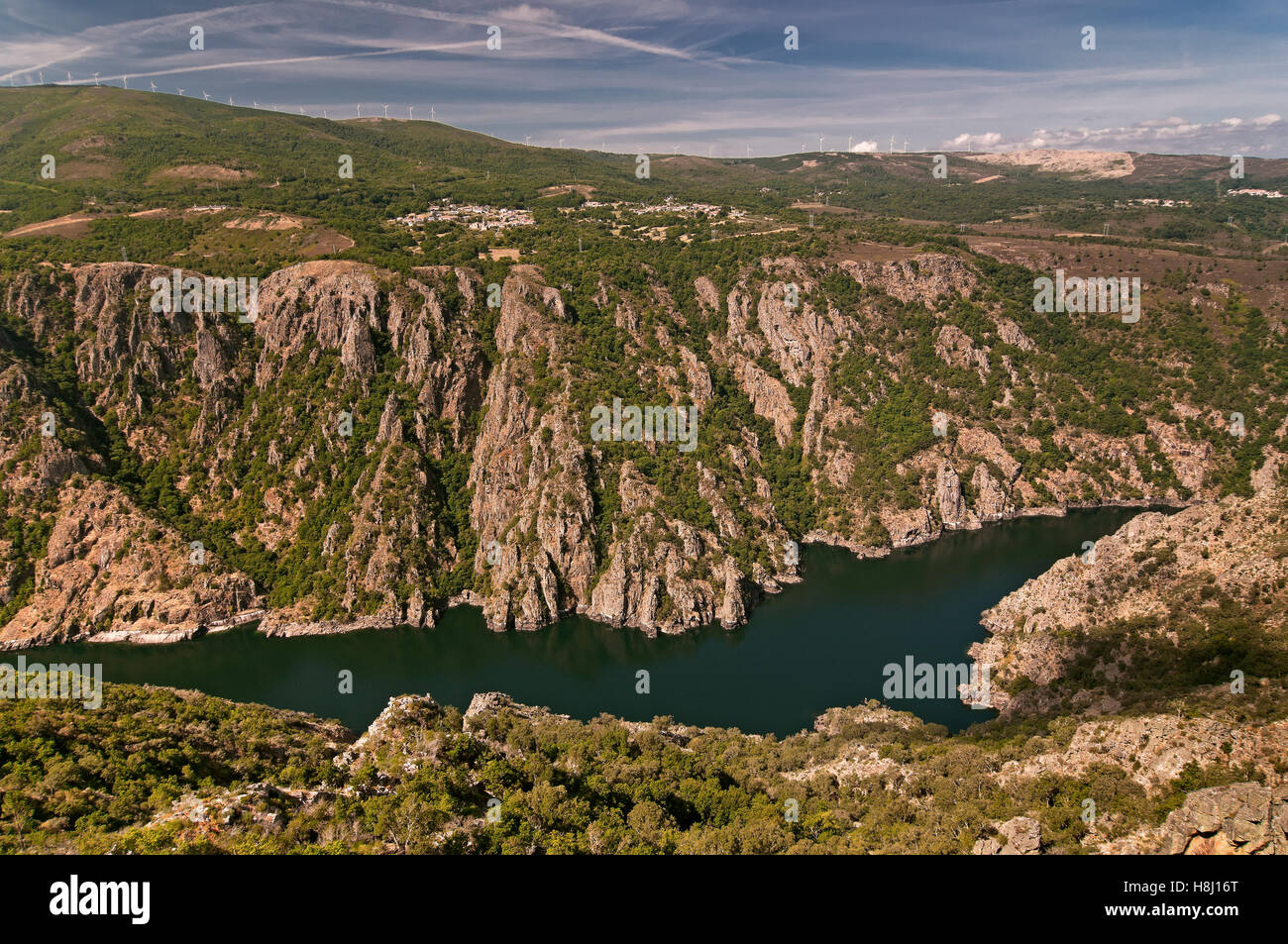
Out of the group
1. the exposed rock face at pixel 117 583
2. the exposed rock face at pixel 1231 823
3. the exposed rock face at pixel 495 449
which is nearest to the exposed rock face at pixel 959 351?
the exposed rock face at pixel 495 449

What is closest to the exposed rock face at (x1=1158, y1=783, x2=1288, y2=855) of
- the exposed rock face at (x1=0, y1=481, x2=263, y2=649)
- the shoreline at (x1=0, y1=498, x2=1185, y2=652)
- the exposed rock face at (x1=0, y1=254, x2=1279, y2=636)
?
the exposed rock face at (x1=0, y1=254, x2=1279, y2=636)

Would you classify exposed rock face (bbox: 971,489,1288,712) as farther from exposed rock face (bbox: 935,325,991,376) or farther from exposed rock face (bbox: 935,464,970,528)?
exposed rock face (bbox: 935,325,991,376)

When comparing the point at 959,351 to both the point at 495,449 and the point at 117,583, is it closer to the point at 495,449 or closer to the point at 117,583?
the point at 495,449

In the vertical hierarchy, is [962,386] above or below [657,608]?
above

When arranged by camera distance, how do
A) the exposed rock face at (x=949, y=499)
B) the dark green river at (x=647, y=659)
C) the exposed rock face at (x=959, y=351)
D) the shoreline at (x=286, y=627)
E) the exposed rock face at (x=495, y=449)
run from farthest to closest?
the exposed rock face at (x=959, y=351) < the exposed rock face at (x=949, y=499) < the exposed rock face at (x=495, y=449) < the shoreline at (x=286, y=627) < the dark green river at (x=647, y=659)

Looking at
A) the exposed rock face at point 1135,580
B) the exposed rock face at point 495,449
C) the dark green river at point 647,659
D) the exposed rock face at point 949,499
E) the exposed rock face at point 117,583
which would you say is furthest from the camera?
the exposed rock face at point 949,499

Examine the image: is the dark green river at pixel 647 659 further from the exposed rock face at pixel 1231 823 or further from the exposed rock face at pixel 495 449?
the exposed rock face at pixel 1231 823
